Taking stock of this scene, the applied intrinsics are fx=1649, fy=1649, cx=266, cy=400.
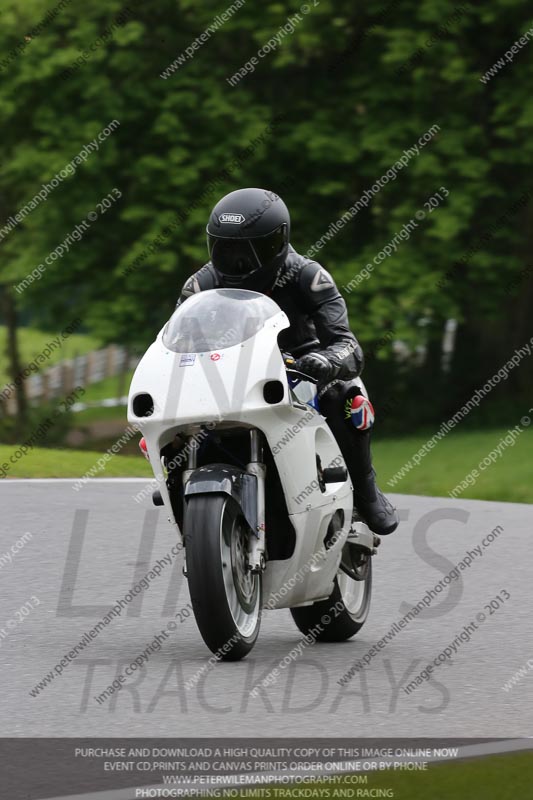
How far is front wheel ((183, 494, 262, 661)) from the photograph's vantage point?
6047mm

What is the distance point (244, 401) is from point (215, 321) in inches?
15.3

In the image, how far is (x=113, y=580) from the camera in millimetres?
8766

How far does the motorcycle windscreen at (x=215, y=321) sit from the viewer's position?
6.45 metres

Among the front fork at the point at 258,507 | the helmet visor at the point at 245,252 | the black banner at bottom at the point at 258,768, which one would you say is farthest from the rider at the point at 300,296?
the black banner at bottom at the point at 258,768

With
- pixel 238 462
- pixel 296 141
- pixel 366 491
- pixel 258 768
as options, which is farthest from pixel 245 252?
pixel 296 141

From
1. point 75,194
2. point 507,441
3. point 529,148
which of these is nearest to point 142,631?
point 507,441

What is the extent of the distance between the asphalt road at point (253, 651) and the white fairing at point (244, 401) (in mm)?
460

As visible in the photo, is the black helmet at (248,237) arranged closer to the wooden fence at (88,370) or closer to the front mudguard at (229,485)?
the front mudguard at (229,485)

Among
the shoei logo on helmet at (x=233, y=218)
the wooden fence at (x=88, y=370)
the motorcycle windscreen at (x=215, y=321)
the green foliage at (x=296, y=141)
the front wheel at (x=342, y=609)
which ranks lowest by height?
the wooden fence at (x=88, y=370)

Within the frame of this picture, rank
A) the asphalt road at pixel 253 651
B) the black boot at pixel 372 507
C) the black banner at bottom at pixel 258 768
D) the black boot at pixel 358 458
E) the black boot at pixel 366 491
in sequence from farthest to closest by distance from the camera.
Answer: the black boot at pixel 372 507 → the black boot at pixel 366 491 → the black boot at pixel 358 458 → the asphalt road at pixel 253 651 → the black banner at bottom at pixel 258 768

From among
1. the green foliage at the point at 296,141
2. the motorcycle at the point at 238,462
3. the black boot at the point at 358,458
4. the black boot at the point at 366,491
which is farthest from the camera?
the green foliage at the point at 296,141

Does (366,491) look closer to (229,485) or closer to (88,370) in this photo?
(229,485)

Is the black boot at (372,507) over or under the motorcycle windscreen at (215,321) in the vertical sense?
under

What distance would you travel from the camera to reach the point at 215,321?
6.50 m
